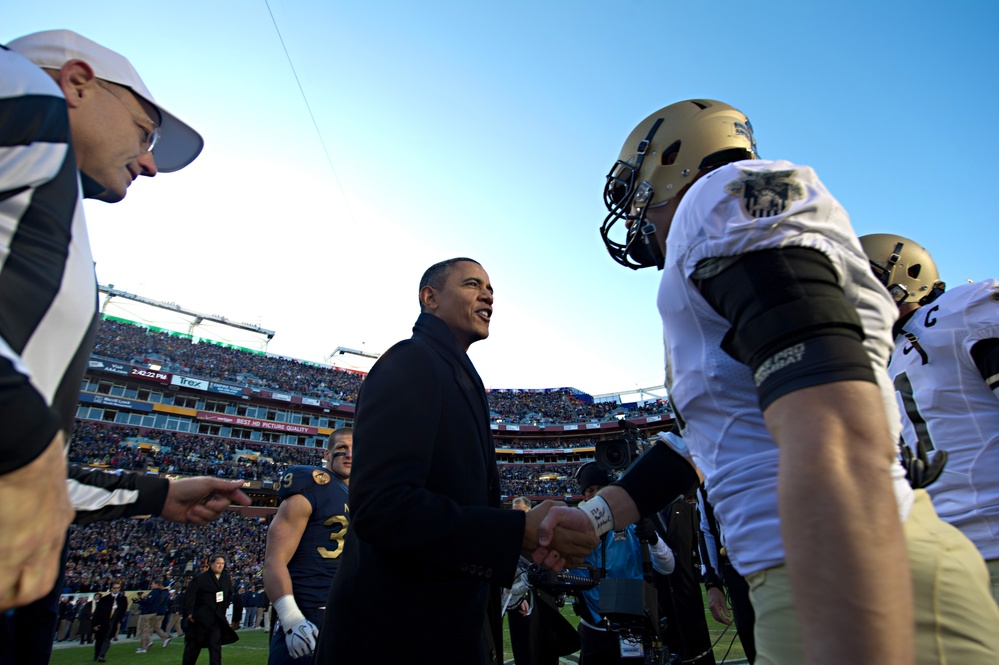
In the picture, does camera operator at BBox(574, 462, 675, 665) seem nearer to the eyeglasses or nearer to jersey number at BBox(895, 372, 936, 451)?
jersey number at BBox(895, 372, 936, 451)

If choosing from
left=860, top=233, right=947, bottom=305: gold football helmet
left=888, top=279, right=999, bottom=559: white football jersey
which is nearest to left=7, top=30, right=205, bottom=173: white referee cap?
left=888, top=279, right=999, bottom=559: white football jersey

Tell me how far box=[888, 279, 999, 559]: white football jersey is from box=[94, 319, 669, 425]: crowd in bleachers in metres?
43.9

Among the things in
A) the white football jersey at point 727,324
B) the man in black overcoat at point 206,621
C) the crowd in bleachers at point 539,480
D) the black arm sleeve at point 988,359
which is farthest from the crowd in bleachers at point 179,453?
the white football jersey at point 727,324

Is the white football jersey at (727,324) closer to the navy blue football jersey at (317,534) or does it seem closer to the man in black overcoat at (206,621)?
the navy blue football jersey at (317,534)

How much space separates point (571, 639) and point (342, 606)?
556 centimetres

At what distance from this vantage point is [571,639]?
6570 millimetres

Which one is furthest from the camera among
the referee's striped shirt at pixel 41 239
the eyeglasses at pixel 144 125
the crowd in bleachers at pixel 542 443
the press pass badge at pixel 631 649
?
the crowd in bleachers at pixel 542 443

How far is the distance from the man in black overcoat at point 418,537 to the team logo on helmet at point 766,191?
1.32m

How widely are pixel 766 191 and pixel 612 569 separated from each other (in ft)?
21.6

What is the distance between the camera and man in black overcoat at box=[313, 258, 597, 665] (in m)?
1.83

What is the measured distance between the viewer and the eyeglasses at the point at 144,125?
1792mm

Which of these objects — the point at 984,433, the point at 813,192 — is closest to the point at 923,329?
the point at 984,433

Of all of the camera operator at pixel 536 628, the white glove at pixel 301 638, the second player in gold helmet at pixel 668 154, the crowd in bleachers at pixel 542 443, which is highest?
the crowd in bleachers at pixel 542 443

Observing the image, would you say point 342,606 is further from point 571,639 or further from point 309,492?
point 571,639
